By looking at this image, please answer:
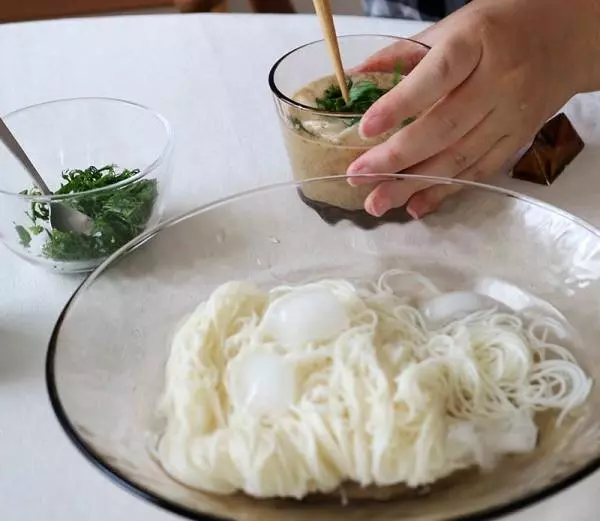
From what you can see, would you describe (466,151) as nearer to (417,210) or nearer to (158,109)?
(417,210)

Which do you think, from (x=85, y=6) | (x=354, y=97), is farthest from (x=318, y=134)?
(x=85, y=6)

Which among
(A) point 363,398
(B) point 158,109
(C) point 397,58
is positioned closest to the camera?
(A) point 363,398

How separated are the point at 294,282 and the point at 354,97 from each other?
6.7 inches

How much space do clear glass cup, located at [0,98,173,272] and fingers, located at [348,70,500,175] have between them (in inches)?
7.0

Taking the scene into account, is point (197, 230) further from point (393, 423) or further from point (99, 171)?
point (393, 423)

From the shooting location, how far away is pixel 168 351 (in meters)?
0.55

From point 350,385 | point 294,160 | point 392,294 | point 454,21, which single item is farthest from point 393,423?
point 454,21

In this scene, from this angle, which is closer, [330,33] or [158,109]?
[330,33]

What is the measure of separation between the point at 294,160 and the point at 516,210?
0.19 metres

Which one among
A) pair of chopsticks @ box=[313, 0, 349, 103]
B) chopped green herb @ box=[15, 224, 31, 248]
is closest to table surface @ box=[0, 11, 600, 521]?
chopped green herb @ box=[15, 224, 31, 248]

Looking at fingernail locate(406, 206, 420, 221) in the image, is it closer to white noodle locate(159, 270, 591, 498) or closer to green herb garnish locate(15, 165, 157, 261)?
white noodle locate(159, 270, 591, 498)

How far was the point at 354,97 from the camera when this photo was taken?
2.25 ft

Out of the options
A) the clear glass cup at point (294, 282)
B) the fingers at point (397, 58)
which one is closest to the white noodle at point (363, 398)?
the clear glass cup at point (294, 282)

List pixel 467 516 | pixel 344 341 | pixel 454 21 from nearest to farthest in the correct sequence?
pixel 467 516, pixel 344 341, pixel 454 21
